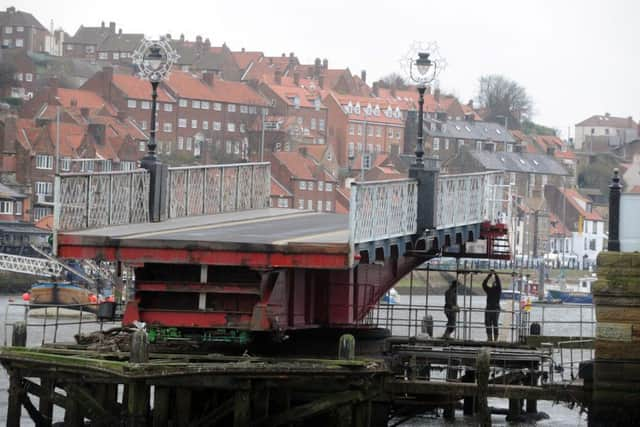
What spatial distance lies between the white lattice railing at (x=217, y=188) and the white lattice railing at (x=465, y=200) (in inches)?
184

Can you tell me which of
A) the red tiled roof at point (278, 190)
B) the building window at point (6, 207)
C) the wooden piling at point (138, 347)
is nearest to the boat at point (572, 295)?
the red tiled roof at point (278, 190)

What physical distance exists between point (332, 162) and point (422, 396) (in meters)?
155

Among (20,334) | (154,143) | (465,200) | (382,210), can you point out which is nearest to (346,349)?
(382,210)

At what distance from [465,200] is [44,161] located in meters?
113

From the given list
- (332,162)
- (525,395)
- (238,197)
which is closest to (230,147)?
(332,162)

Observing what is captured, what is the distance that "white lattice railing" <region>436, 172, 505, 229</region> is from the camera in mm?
36250

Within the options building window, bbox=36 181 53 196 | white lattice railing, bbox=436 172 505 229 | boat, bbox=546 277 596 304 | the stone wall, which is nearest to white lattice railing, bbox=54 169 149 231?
white lattice railing, bbox=436 172 505 229

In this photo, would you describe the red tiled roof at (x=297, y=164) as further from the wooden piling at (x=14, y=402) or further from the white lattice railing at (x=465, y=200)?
the wooden piling at (x=14, y=402)

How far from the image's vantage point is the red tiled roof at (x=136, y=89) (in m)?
184

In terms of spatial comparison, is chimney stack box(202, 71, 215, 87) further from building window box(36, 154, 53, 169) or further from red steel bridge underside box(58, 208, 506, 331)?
red steel bridge underside box(58, 208, 506, 331)

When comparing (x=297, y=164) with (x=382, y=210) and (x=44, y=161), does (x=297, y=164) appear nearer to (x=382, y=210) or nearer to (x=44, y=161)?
(x=44, y=161)

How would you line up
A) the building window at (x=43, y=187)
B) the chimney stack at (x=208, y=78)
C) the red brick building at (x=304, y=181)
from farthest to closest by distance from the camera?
the chimney stack at (x=208, y=78), the red brick building at (x=304, y=181), the building window at (x=43, y=187)

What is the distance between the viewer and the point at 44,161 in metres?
149

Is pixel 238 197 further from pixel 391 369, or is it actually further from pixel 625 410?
pixel 625 410
